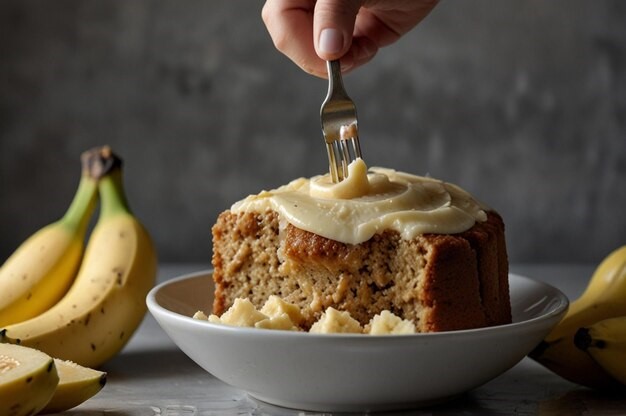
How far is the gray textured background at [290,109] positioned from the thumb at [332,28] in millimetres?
1556

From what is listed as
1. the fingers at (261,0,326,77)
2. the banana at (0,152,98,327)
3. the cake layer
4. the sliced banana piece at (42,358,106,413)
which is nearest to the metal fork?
the cake layer

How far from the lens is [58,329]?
64.9 inches

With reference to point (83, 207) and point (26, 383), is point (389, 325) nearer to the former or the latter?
point (26, 383)

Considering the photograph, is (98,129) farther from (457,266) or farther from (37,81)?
(457,266)

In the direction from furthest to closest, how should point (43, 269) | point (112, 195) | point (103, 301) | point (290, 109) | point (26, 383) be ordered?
point (290, 109)
point (112, 195)
point (43, 269)
point (103, 301)
point (26, 383)

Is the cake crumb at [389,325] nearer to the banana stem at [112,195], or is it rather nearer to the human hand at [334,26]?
the human hand at [334,26]

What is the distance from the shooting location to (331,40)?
5.14ft

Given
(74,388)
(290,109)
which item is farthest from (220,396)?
(290,109)

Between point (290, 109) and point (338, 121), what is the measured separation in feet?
5.18

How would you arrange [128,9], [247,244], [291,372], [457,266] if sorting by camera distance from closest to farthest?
[291,372]
[457,266]
[247,244]
[128,9]

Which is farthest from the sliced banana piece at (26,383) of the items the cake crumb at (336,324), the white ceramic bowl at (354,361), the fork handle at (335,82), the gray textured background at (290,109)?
the gray textured background at (290,109)

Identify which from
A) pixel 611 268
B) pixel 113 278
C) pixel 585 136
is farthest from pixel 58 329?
pixel 585 136

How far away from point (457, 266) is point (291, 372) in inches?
11.7

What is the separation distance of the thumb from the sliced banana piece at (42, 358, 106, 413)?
2.03 feet
